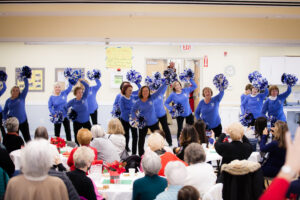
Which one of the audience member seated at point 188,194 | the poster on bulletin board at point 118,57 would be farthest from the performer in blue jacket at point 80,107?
the audience member seated at point 188,194

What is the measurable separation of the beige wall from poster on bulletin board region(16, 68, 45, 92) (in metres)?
0.11

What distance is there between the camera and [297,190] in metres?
2.84

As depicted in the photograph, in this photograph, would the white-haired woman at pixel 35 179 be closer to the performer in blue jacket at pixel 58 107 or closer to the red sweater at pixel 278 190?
the red sweater at pixel 278 190

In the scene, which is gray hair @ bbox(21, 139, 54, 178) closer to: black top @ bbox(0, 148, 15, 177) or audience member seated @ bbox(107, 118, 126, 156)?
black top @ bbox(0, 148, 15, 177)

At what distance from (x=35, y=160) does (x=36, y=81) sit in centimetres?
723

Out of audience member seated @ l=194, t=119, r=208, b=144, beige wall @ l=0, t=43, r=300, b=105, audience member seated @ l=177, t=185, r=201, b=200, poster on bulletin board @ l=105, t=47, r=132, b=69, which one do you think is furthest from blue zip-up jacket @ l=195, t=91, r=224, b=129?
audience member seated @ l=177, t=185, r=201, b=200

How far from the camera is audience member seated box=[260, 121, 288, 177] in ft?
12.6

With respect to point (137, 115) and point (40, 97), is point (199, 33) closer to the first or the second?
point (137, 115)

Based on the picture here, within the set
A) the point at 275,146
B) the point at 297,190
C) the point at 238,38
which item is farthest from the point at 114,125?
the point at 238,38

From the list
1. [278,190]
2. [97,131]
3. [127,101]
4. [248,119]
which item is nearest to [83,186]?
[97,131]

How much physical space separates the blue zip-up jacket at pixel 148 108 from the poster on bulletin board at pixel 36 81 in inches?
152

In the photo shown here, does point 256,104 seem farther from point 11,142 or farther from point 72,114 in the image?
point 11,142

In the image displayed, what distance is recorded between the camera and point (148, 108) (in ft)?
19.4

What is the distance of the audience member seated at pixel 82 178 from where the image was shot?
107 inches
